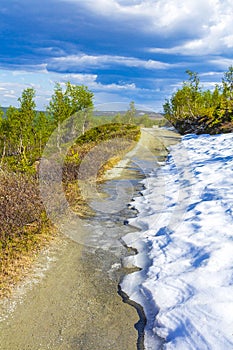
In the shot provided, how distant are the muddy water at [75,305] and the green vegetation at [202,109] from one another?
45.0 feet

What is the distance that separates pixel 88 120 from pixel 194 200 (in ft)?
41.9

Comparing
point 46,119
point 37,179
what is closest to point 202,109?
point 46,119

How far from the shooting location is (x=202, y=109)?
2902 centimetres

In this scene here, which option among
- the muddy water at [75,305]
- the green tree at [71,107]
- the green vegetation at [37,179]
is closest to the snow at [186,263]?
the muddy water at [75,305]

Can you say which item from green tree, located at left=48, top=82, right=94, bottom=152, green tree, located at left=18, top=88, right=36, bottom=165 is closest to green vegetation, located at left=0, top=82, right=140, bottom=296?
green tree, located at left=48, top=82, right=94, bottom=152

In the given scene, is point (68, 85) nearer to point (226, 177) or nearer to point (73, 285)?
point (226, 177)

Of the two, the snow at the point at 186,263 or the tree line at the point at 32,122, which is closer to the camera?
the snow at the point at 186,263

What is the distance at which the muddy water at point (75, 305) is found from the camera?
10.3ft

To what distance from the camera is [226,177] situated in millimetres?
8266

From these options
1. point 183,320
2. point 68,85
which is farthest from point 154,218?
point 68,85

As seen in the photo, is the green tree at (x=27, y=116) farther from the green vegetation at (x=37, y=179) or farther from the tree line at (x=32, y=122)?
the green vegetation at (x=37, y=179)

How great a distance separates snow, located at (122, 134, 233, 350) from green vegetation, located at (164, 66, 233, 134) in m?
10.8

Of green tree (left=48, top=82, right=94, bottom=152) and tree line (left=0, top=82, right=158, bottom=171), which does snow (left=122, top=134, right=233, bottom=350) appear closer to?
tree line (left=0, top=82, right=158, bottom=171)

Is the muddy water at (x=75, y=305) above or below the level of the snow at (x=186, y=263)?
below
